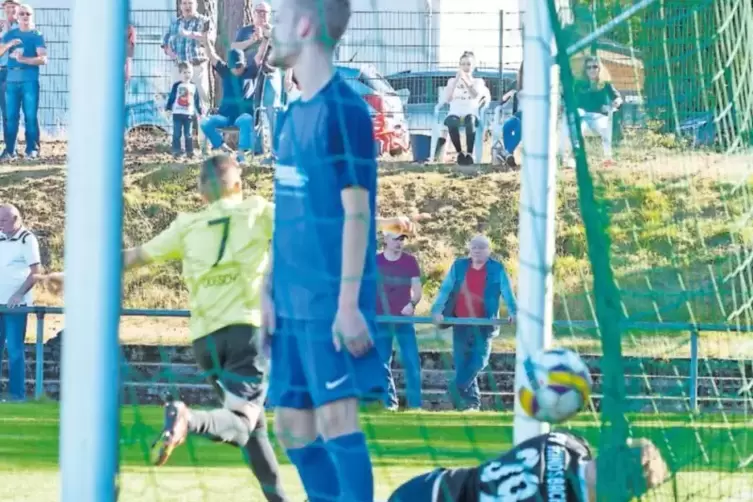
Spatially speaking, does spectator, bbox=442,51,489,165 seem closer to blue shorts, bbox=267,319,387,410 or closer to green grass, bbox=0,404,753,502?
green grass, bbox=0,404,753,502

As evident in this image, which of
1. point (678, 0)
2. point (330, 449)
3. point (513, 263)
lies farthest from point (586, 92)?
point (513, 263)

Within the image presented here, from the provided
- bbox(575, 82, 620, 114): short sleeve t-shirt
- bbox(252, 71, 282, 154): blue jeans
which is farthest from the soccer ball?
bbox(252, 71, 282, 154): blue jeans

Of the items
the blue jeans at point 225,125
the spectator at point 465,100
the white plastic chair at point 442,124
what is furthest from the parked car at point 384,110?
the blue jeans at point 225,125

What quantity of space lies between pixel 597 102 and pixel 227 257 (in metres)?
1.69

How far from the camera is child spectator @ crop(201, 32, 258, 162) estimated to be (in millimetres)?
4539

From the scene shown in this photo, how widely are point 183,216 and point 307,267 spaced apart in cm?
132

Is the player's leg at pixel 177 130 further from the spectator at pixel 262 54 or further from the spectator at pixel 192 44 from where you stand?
the spectator at pixel 262 54

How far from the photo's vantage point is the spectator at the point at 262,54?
4.81m

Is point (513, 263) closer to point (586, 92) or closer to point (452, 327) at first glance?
point (452, 327)

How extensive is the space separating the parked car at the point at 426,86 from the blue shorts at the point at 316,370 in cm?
350

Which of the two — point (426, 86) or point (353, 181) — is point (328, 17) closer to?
point (353, 181)

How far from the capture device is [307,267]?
409 centimetres

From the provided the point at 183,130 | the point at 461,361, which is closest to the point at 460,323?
the point at 461,361

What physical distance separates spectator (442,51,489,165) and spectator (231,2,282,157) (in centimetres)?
284
